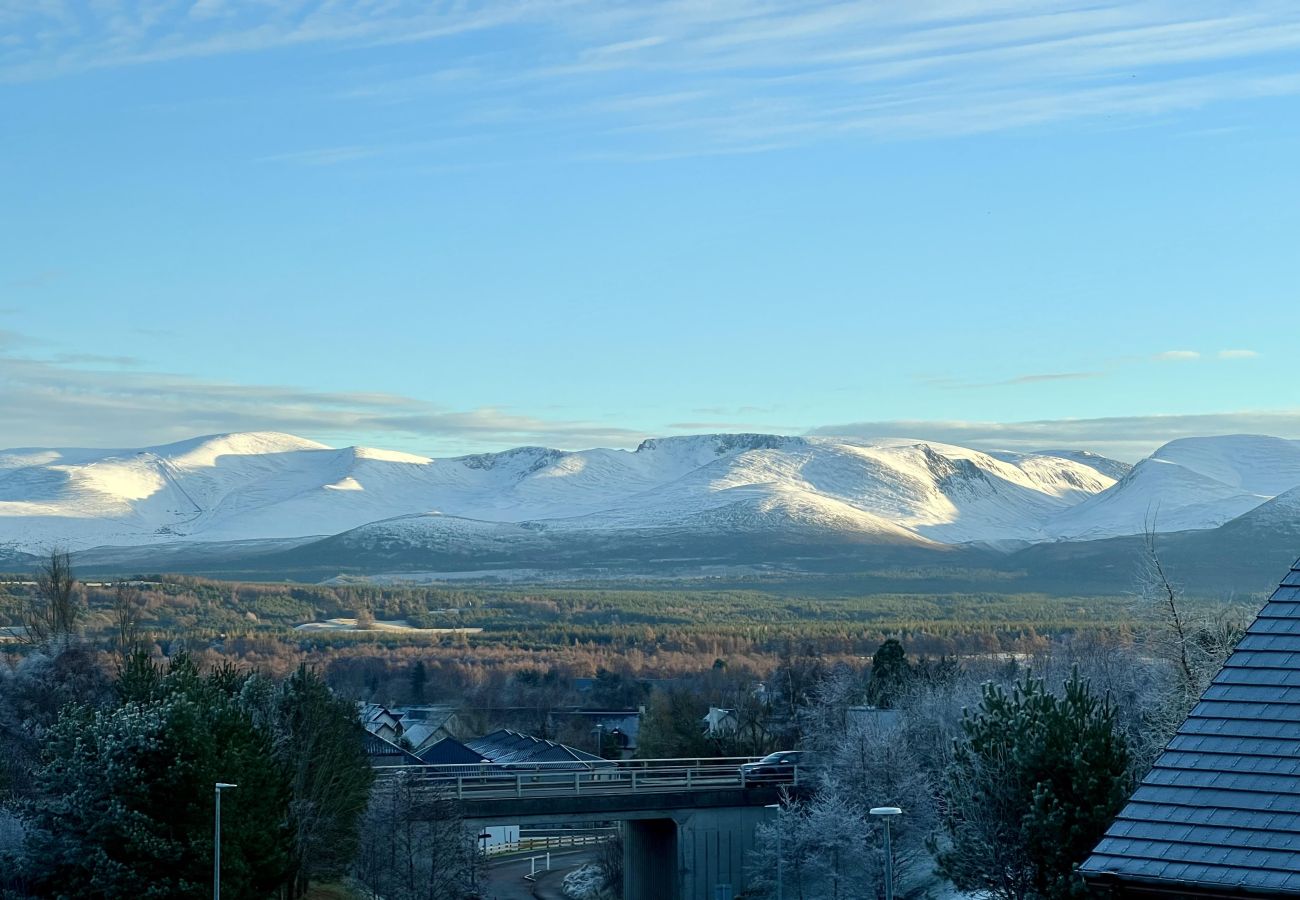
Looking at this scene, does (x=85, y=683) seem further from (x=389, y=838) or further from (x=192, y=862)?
(x=192, y=862)

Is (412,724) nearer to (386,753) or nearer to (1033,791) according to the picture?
(386,753)

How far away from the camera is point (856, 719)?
6725 centimetres

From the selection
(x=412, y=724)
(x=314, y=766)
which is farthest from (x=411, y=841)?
(x=412, y=724)

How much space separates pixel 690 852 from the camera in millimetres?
60406

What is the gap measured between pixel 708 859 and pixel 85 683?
21.7 m

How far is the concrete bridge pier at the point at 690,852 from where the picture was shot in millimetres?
60375

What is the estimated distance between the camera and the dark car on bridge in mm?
64812

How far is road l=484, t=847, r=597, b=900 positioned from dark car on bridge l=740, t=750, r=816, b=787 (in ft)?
49.7

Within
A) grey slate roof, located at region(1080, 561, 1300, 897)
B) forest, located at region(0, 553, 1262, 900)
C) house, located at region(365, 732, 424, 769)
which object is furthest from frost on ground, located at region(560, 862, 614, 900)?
grey slate roof, located at region(1080, 561, 1300, 897)

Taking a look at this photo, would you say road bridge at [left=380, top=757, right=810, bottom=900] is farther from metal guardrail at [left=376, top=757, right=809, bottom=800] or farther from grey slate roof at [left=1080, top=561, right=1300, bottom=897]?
grey slate roof at [left=1080, top=561, right=1300, bottom=897]

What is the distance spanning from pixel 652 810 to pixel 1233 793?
44790 mm

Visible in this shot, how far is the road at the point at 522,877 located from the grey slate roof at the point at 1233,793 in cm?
6246

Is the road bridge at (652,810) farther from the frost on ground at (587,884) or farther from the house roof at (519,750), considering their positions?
the house roof at (519,750)

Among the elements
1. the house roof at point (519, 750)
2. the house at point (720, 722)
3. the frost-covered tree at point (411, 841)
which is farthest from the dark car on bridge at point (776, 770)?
the house roof at point (519, 750)
